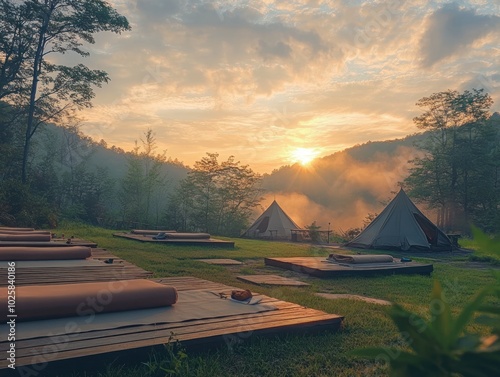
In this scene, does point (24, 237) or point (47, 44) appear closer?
point (24, 237)

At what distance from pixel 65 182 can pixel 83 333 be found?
31358 millimetres

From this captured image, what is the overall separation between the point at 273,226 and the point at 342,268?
587 inches

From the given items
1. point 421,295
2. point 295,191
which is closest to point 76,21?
point 421,295

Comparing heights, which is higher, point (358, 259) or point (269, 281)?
point (358, 259)

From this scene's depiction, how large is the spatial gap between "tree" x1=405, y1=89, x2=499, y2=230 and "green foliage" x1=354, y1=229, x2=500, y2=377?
110 feet

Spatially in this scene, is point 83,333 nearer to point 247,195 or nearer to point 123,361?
point 123,361

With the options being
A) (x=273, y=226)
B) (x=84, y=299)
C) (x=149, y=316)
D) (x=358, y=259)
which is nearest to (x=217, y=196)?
(x=273, y=226)

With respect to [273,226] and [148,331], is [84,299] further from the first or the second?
[273,226]

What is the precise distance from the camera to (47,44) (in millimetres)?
19891

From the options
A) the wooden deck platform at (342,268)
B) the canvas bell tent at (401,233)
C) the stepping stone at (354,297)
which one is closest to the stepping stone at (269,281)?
the stepping stone at (354,297)

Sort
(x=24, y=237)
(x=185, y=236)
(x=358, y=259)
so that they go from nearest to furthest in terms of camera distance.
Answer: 1. (x=24, y=237)
2. (x=358, y=259)
3. (x=185, y=236)

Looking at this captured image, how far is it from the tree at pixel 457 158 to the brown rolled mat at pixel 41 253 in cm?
3016

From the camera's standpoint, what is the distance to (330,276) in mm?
8805

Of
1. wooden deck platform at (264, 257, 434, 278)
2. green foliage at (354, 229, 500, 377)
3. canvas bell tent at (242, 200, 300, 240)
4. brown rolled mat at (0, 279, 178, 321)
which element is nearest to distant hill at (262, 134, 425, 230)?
canvas bell tent at (242, 200, 300, 240)
